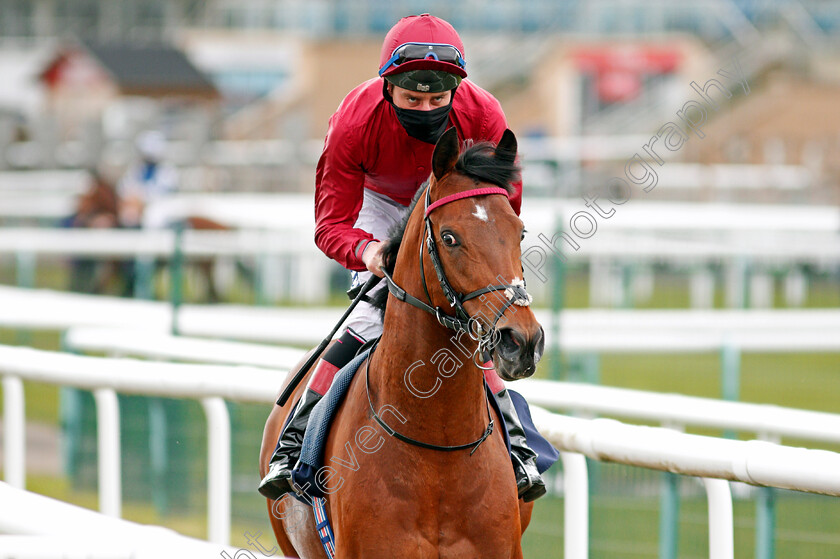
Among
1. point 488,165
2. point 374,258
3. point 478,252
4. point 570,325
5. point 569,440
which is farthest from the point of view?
point 570,325

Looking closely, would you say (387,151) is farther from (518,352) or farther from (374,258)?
(518,352)

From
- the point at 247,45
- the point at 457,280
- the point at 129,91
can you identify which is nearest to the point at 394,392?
the point at 457,280

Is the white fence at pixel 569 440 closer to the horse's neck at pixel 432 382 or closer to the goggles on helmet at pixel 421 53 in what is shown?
the horse's neck at pixel 432 382

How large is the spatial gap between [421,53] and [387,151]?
34 cm

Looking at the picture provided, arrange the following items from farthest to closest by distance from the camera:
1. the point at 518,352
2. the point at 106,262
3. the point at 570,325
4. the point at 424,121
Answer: the point at 106,262, the point at 570,325, the point at 424,121, the point at 518,352

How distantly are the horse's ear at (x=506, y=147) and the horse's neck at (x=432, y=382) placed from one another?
463mm

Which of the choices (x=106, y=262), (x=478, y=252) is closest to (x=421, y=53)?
(x=478, y=252)

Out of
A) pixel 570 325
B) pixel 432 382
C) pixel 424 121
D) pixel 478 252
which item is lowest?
pixel 570 325

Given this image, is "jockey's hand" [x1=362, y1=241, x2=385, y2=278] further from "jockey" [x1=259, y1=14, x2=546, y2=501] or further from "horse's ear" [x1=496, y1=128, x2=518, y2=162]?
"horse's ear" [x1=496, y1=128, x2=518, y2=162]

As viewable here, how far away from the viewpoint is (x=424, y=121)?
339 cm

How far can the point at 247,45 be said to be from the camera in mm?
33531

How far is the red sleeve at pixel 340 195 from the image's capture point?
3.45 m

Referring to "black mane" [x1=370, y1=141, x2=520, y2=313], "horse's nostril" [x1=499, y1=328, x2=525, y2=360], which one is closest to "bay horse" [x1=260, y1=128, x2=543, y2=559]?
"black mane" [x1=370, y1=141, x2=520, y2=313]

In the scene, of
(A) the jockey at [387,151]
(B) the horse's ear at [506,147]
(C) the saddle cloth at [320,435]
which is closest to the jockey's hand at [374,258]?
(A) the jockey at [387,151]
